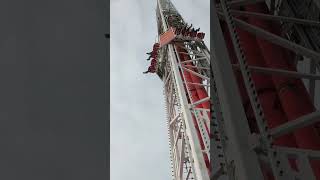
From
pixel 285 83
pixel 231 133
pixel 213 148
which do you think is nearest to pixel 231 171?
pixel 231 133

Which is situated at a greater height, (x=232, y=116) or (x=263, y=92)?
(x=263, y=92)

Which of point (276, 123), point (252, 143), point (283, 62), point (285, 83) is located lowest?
point (252, 143)

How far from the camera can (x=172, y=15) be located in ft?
140

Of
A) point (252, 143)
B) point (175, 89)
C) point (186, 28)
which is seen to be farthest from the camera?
point (186, 28)

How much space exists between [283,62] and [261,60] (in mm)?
715

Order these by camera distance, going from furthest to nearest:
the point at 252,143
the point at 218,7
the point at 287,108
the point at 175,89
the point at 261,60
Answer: the point at 175,89 → the point at 261,60 → the point at 218,7 → the point at 287,108 → the point at 252,143

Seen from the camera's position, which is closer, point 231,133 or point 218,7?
point 231,133

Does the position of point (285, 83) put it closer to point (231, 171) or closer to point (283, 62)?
point (283, 62)

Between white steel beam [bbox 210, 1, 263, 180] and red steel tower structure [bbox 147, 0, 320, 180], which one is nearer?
white steel beam [bbox 210, 1, 263, 180]

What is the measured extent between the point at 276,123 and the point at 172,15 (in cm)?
3326

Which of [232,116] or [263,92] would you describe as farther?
[263,92]

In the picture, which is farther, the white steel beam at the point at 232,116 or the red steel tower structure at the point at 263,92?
the red steel tower structure at the point at 263,92

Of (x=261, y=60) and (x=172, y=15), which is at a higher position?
(x=172, y=15)

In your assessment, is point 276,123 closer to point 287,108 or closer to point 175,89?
point 287,108
